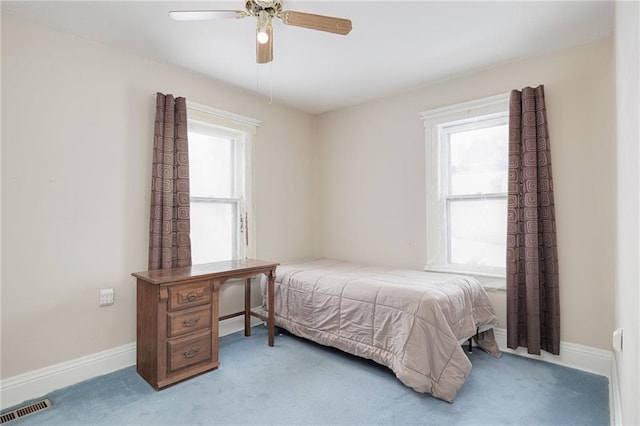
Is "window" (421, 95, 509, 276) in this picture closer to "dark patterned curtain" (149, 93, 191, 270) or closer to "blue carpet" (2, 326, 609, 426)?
"blue carpet" (2, 326, 609, 426)

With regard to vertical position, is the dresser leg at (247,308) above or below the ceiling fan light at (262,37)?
below

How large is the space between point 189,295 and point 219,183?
136cm

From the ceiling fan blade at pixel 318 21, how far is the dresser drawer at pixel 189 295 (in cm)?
193

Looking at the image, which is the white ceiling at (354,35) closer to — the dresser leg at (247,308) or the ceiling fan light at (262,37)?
the ceiling fan light at (262,37)

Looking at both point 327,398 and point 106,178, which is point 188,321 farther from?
point 106,178

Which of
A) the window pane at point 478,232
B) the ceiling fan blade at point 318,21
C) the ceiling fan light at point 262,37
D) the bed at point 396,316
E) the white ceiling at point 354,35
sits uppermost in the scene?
the white ceiling at point 354,35

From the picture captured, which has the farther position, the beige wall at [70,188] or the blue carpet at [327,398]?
the beige wall at [70,188]

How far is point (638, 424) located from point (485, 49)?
267 cm

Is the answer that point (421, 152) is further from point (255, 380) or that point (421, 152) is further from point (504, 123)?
point (255, 380)

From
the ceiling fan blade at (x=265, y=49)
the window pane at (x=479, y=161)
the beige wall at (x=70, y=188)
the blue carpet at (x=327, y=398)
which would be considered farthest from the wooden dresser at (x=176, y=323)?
the window pane at (x=479, y=161)

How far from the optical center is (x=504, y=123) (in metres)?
3.04

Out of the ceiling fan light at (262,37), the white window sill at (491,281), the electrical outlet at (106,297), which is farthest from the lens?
the white window sill at (491,281)

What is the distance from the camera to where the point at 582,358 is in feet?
8.59

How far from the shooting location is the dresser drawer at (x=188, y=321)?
2.43 metres
